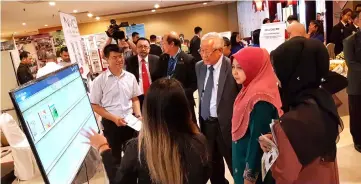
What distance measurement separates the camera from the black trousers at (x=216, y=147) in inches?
104

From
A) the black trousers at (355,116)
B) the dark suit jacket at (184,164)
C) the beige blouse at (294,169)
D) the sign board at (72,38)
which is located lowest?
the black trousers at (355,116)

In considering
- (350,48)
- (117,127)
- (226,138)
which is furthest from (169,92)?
(350,48)

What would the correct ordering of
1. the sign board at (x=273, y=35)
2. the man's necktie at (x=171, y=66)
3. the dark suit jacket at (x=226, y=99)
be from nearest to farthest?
the dark suit jacket at (x=226, y=99)
the man's necktie at (x=171, y=66)
the sign board at (x=273, y=35)

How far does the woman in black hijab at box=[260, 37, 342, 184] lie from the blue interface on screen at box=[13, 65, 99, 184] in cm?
83

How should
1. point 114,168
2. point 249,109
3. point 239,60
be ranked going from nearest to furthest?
point 114,168
point 249,109
point 239,60

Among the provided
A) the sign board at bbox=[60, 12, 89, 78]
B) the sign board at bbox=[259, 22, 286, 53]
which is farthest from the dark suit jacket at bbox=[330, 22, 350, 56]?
the sign board at bbox=[60, 12, 89, 78]

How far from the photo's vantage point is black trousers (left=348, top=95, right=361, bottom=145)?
362cm

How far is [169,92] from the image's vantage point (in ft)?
4.18

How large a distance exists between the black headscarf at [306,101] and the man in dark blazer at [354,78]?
2.28m

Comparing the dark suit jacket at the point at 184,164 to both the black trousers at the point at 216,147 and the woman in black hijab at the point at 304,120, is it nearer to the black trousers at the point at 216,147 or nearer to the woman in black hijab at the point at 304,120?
the woman in black hijab at the point at 304,120

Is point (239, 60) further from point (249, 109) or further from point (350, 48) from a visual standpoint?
point (350, 48)

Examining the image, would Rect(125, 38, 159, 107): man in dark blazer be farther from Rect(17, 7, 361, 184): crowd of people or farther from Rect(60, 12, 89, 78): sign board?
Result: Rect(17, 7, 361, 184): crowd of people

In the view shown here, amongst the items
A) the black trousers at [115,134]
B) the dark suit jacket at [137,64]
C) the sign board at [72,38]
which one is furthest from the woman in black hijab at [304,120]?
the sign board at [72,38]

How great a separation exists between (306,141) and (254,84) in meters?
0.61
